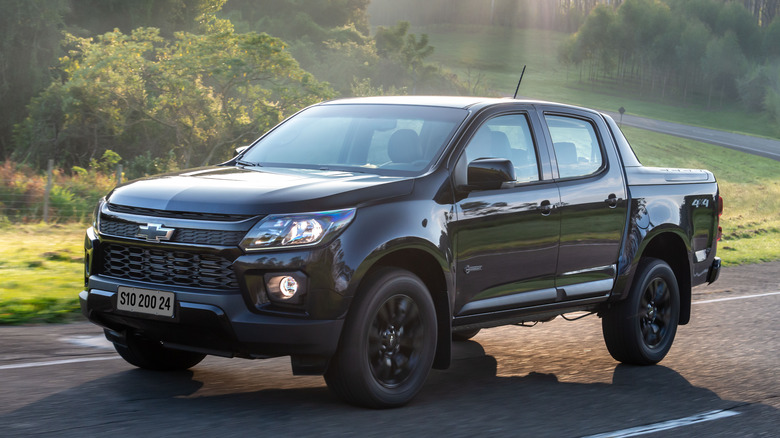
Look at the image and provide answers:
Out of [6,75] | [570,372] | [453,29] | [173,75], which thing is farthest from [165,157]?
[453,29]

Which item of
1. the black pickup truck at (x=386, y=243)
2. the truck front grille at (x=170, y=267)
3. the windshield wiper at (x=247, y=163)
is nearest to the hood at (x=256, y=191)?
the black pickup truck at (x=386, y=243)

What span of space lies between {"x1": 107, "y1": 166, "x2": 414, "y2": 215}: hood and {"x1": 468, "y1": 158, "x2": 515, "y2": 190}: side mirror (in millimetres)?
471

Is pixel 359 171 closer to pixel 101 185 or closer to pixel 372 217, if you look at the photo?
pixel 372 217

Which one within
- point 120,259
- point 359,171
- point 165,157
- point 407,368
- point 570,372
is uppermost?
point 359,171

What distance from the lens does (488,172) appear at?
602cm

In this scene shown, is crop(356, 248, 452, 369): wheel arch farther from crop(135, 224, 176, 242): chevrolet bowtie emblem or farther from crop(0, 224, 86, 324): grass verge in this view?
crop(0, 224, 86, 324): grass verge

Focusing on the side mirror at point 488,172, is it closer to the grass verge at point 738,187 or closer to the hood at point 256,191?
the hood at point 256,191

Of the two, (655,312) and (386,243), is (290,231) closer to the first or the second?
(386,243)

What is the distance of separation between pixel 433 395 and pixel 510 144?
174cm

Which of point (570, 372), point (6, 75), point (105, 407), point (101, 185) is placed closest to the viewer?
point (105, 407)

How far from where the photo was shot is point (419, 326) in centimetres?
566

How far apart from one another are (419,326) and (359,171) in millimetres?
1066

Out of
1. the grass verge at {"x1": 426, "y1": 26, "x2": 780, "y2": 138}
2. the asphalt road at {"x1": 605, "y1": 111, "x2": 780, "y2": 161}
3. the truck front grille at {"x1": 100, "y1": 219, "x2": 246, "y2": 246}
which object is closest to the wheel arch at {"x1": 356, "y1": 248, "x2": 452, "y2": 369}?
A: the truck front grille at {"x1": 100, "y1": 219, "x2": 246, "y2": 246}

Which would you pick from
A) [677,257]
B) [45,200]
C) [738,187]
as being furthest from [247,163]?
[738,187]
